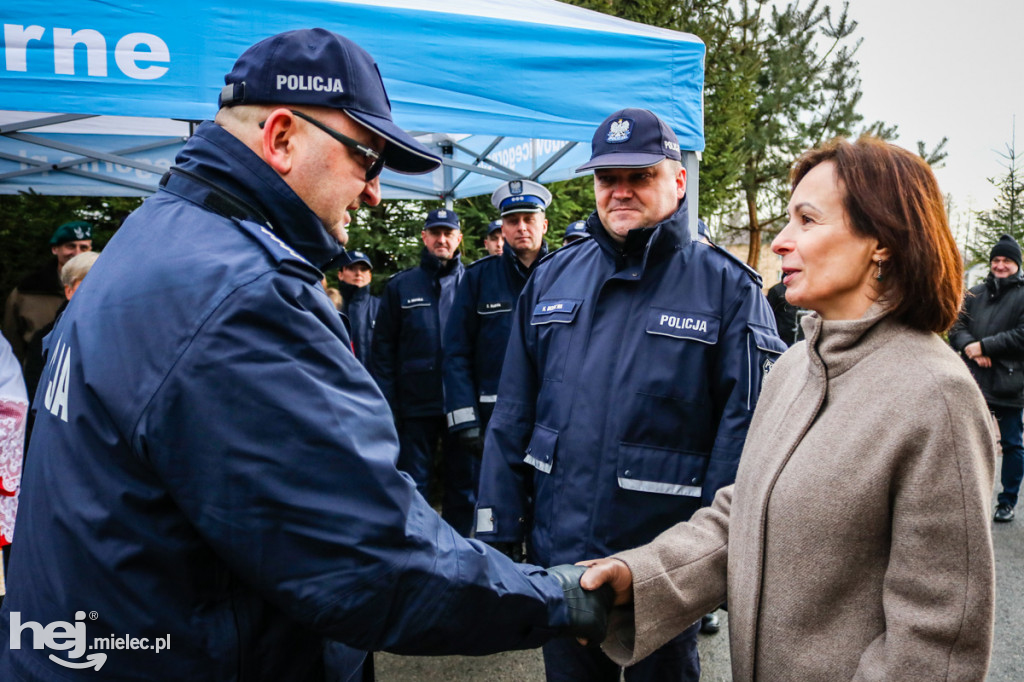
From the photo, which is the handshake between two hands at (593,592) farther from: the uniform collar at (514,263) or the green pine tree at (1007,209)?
the green pine tree at (1007,209)

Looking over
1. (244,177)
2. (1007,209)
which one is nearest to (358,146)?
(244,177)

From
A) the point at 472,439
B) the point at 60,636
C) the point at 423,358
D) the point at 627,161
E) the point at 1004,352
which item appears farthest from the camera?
the point at 1004,352

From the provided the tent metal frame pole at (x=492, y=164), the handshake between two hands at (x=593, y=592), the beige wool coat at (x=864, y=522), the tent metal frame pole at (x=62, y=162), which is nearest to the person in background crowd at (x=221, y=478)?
the handshake between two hands at (x=593, y=592)

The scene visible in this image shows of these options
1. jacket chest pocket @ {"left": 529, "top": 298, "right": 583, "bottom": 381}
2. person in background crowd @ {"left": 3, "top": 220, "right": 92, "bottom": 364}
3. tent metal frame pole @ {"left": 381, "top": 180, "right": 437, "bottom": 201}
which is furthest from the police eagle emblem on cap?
tent metal frame pole @ {"left": 381, "top": 180, "right": 437, "bottom": 201}

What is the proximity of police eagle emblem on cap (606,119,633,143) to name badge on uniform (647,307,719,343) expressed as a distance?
0.56 meters

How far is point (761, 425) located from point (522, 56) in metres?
2.12

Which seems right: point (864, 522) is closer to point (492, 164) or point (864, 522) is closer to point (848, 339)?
point (848, 339)

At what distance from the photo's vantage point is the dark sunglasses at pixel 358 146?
55.5 inches

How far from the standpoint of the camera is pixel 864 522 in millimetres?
1323

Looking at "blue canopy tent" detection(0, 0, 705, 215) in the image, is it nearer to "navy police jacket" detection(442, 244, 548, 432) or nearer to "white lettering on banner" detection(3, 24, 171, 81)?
"white lettering on banner" detection(3, 24, 171, 81)

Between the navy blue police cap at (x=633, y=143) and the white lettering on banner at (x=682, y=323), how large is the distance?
0.48m

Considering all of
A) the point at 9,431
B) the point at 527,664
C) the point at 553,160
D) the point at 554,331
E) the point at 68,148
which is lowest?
the point at 527,664

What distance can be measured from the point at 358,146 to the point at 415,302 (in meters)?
3.74

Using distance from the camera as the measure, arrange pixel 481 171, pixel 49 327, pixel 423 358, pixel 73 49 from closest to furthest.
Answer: pixel 73 49 < pixel 49 327 < pixel 423 358 < pixel 481 171
